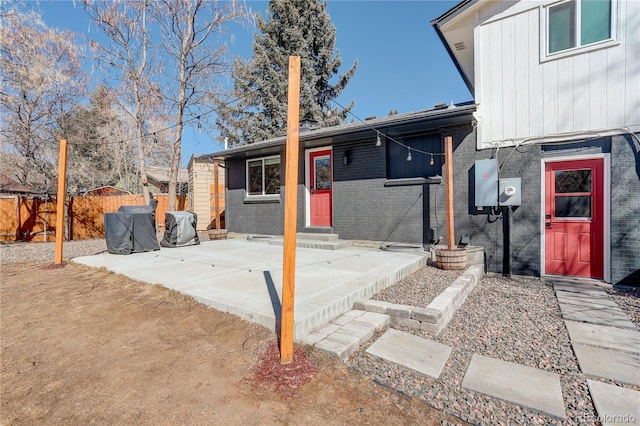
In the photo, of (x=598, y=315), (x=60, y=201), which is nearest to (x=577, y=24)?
(x=598, y=315)

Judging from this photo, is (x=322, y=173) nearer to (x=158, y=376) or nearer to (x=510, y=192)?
(x=510, y=192)

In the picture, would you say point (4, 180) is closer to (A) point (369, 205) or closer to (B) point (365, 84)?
(A) point (369, 205)

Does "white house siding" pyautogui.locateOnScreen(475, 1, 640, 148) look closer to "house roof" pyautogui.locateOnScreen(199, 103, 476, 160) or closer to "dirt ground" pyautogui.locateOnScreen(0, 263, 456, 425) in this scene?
"house roof" pyautogui.locateOnScreen(199, 103, 476, 160)

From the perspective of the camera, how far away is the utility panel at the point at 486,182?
5777mm

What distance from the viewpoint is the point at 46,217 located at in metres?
11.4

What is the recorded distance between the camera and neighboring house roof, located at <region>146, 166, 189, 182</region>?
23203mm

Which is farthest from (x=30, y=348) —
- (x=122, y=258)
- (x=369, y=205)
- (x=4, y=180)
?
(x=4, y=180)

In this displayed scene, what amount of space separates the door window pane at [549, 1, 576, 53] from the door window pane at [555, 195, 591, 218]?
2.60 metres

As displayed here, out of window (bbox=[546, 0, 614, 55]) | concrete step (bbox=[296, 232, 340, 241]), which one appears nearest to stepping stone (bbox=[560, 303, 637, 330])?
window (bbox=[546, 0, 614, 55])

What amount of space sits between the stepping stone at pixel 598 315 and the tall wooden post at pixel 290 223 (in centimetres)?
340

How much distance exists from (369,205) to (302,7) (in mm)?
16454

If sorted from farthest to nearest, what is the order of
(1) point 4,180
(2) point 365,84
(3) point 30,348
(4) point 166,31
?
(2) point 365,84 → (1) point 4,180 → (4) point 166,31 → (3) point 30,348

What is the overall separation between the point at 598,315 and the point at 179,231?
8.31 meters

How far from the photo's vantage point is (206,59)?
41.9 ft
